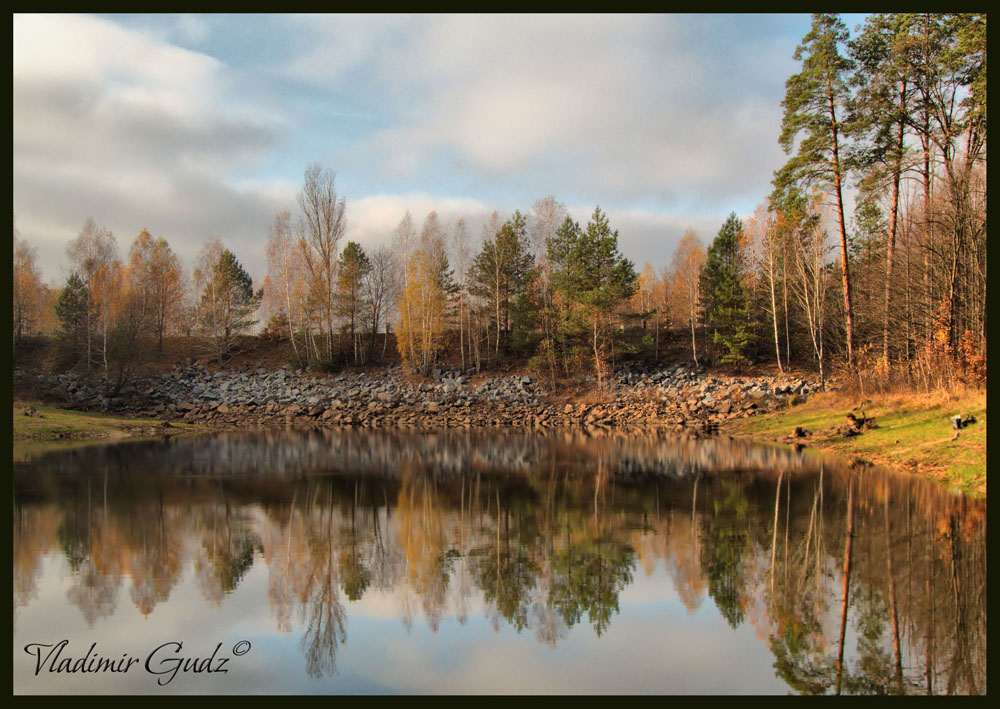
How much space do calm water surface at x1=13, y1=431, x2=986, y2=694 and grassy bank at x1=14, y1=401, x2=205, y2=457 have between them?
14.2 meters

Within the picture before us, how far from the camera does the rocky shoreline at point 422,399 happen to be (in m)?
37.3

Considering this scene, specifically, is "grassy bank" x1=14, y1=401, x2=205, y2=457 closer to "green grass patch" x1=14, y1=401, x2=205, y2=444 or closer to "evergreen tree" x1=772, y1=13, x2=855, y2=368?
"green grass patch" x1=14, y1=401, x2=205, y2=444

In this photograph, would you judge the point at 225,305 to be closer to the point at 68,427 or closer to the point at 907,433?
the point at 68,427

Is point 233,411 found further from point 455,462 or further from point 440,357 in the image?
point 455,462

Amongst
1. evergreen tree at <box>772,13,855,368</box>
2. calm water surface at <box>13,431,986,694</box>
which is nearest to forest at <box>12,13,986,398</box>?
evergreen tree at <box>772,13,855,368</box>

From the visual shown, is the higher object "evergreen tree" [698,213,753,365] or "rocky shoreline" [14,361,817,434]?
"evergreen tree" [698,213,753,365]

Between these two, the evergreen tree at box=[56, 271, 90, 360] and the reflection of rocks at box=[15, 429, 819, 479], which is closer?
the reflection of rocks at box=[15, 429, 819, 479]

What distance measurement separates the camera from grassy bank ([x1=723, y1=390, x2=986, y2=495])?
50.3 feet

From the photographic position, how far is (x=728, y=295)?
144 ft

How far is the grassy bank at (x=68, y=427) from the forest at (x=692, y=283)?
22.7 feet

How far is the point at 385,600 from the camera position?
7.83 m

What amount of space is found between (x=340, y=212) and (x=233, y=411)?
65.8 ft

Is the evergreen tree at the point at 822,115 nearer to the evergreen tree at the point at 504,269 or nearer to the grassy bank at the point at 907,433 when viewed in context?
the grassy bank at the point at 907,433
